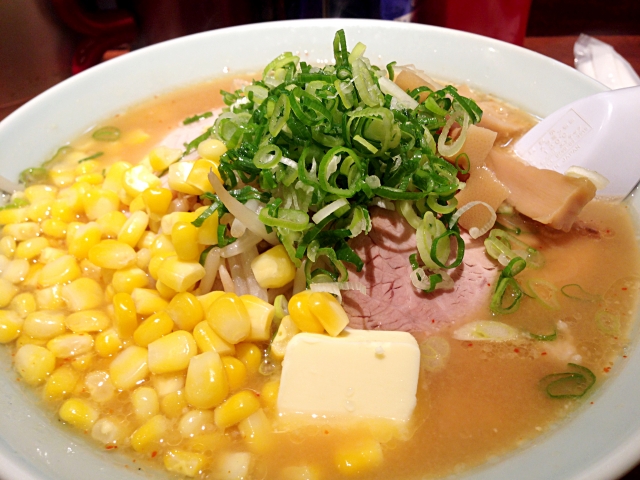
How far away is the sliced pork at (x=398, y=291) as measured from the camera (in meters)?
→ 1.50

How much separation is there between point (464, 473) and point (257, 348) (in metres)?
0.65

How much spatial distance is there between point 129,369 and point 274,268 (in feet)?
1.67

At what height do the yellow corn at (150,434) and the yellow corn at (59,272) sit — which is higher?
the yellow corn at (59,272)

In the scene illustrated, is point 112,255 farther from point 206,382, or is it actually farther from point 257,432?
point 257,432

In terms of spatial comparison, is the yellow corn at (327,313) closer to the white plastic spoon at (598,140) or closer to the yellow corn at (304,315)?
the yellow corn at (304,315)

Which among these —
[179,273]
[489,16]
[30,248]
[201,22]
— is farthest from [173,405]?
[489,16]

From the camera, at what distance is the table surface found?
291 centimetres

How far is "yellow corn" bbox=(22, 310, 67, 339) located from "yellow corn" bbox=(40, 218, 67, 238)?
0.40 metres

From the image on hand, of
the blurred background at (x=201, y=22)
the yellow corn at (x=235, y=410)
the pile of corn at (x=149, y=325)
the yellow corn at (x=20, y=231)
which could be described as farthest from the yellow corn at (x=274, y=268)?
the blurred background at (x=201, y=22)

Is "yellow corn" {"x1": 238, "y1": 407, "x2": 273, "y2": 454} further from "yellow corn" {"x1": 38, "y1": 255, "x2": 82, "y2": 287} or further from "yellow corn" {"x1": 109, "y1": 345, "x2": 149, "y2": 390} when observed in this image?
"yellow corn" {"x1": 38, "y1": 255, "x2": 82, "y2": 287}

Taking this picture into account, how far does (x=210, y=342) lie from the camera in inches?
54.6

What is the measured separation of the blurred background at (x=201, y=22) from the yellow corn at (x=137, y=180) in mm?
1073

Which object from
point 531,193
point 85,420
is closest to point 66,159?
point 85,420

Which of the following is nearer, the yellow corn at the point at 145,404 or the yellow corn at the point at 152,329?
the yellow corn at the point at 145,404
